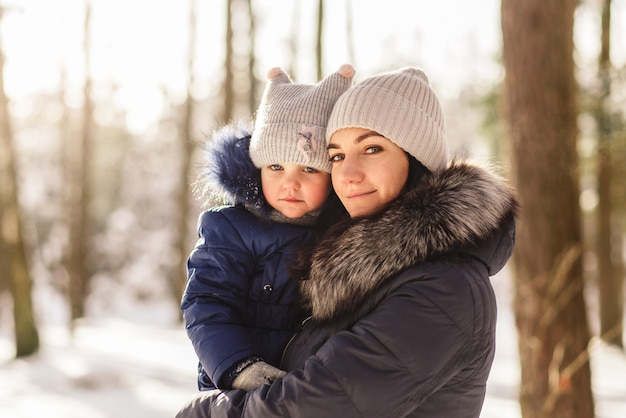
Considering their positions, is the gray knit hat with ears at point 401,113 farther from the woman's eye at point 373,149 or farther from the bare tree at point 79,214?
the bare tree at point 79,214

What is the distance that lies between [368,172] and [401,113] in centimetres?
20

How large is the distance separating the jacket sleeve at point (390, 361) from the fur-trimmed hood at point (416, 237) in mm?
117

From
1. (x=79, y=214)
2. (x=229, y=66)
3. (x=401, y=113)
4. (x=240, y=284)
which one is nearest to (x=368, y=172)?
(x=401, y=113)

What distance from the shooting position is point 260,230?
2.10 metres

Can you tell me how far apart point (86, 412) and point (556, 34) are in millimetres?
6748

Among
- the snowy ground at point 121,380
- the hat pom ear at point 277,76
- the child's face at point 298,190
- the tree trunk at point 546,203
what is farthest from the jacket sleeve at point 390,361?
the snowy ground at point 121,380

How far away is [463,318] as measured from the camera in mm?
1491

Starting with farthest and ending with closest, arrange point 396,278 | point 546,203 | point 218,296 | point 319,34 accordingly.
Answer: point 319,34, point 546,203, point 218,296, point 396,278

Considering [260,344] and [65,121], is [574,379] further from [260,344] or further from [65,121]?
[65,121]

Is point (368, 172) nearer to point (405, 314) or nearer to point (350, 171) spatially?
point (350, 171)

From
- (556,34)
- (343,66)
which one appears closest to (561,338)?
(556,34)

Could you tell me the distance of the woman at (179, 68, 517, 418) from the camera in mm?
1453

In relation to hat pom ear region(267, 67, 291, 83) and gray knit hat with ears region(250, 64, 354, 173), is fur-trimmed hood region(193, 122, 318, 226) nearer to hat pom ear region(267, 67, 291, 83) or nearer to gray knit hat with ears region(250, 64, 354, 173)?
gray knit hat with ears region(250, 64, 354, 173)

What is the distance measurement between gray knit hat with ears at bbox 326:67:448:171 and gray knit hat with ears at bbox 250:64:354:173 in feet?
0.57
